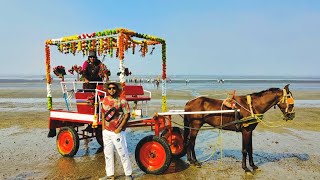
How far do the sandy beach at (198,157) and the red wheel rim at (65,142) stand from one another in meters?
0.28

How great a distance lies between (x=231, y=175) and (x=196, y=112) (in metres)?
1.78

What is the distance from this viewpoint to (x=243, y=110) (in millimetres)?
7629

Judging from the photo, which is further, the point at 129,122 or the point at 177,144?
the point at 177,144

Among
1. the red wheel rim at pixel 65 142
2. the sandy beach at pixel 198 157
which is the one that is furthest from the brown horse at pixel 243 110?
the red wheel rim at pixel 65 142

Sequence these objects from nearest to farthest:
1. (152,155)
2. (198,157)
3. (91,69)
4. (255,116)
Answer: (152,155), (255,116), (91,69), (198,157)

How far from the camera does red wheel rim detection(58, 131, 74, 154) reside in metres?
8.73

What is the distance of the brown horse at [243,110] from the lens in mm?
7516

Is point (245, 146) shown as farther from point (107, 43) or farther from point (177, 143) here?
point (107, 43)

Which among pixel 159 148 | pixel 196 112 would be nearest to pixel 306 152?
pixel 196 112

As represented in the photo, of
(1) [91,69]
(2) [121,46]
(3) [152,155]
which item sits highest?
(2) [121,46]

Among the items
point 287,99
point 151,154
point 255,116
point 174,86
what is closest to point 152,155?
point 151,154

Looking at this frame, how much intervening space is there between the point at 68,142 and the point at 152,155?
3.02m

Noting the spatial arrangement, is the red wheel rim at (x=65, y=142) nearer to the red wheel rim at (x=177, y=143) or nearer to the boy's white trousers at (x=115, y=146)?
the boy's white trousers at (x=115, y=146)

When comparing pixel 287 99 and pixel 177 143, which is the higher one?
pixel 287 99
